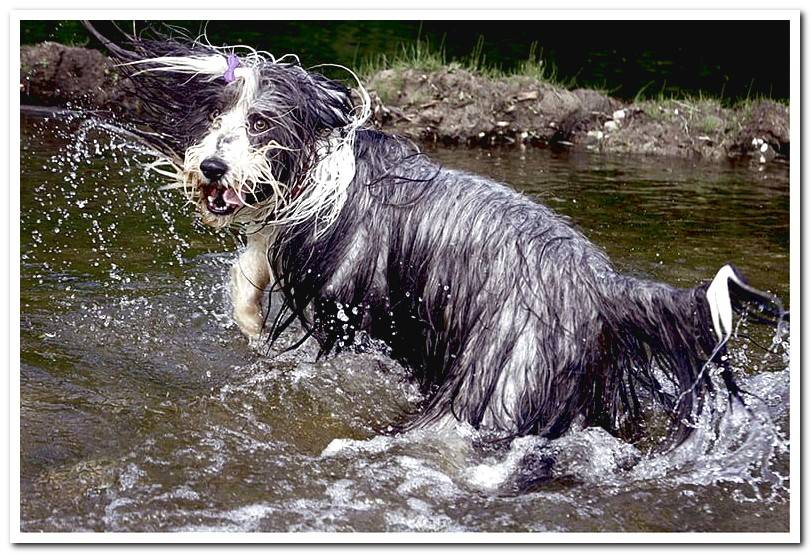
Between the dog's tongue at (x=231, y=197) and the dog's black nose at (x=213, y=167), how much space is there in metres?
0.10

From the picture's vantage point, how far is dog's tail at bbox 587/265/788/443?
128 inches

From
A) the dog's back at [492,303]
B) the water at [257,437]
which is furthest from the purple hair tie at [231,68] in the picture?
the water at [257,437]

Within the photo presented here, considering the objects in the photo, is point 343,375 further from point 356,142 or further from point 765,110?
point 765,110

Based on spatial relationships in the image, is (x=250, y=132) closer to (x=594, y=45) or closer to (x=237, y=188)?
(x=237, y=188)

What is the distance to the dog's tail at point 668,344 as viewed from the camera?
3.24 meters

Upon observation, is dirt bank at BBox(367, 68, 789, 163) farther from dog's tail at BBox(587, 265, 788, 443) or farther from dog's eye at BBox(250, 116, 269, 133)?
dog's tail at BBox(587, 265, 788, 443)

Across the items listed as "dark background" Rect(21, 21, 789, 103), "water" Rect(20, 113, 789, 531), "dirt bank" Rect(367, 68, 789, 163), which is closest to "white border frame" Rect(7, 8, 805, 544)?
"water" Rect(20, 113, 789, 531)

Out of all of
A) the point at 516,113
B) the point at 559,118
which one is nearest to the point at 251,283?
the point at 516,113

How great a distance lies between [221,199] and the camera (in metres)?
3.55

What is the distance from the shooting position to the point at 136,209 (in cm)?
667

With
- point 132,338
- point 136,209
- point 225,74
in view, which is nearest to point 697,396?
point 225,74

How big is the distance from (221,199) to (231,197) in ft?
0.14

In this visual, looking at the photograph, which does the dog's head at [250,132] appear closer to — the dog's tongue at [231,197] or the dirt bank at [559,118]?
the dog's tongue at [231,197]

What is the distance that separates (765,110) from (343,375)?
288 inches
